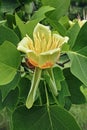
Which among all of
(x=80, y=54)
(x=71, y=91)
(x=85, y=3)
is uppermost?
(x=80, y=54)

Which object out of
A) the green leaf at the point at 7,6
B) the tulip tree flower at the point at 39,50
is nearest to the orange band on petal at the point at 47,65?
the tulip tree flower at the point at 39,50

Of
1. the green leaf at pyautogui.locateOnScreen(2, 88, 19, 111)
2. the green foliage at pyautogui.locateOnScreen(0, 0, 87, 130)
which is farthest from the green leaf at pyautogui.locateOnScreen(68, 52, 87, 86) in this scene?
the green leaf at pyautogui.locateOnScreen(2, 88, 19, 111)

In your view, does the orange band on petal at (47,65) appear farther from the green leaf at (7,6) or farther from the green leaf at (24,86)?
the green leaf at (7,6)

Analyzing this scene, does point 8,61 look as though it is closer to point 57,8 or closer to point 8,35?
point 8,35

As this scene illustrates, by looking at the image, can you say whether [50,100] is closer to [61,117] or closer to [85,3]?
[61,117]

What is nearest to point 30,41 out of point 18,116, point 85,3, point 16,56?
point 16,56

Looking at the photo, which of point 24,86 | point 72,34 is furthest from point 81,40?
point 24,86
